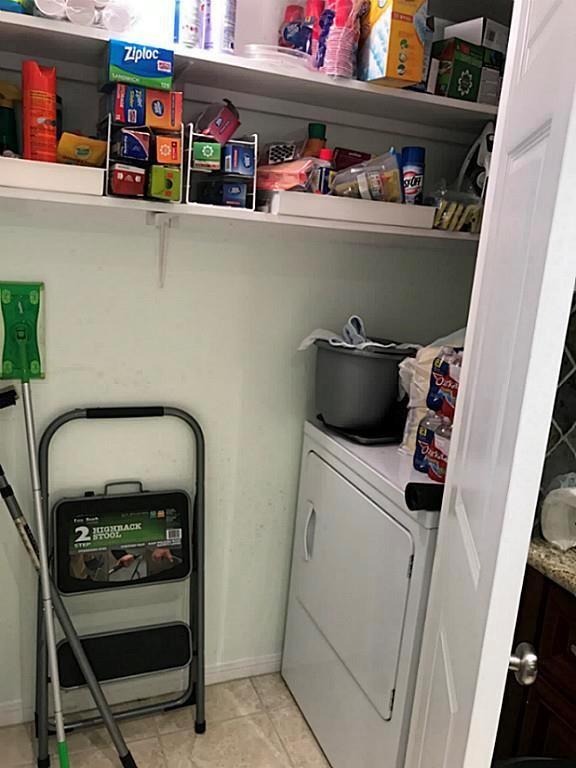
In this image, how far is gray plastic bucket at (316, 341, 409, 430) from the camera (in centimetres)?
181

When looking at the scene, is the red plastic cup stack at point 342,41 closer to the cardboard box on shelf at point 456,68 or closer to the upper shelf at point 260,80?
the upper shelf at point 260,80

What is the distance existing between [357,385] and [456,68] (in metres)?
0.85

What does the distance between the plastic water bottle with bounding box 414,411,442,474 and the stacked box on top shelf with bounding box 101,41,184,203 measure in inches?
30.3

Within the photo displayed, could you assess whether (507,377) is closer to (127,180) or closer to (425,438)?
(425,438)

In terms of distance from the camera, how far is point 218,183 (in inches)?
64.0

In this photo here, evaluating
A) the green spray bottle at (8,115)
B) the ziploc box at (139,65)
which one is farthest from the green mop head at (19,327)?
the ziploc box at (139,65)

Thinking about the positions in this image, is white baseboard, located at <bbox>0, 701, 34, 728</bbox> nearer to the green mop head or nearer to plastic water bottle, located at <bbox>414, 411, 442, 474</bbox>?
the green mop head

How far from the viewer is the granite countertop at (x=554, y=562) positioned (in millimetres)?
1283

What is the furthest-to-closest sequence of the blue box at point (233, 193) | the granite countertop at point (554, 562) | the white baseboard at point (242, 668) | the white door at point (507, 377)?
1. the white baseboard at point (242, 668)
2. the blue box at point (233, 193)
3. the granite countertop at point (554, 562)
4. the white door at point (507, 377)

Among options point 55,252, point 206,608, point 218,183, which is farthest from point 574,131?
point 206,608

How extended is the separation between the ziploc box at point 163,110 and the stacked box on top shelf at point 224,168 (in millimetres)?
68

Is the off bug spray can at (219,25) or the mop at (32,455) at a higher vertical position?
the off bug spray can at (219,25)

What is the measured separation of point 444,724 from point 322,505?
0.95m

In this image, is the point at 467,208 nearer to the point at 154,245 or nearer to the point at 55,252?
the point at 154,245
